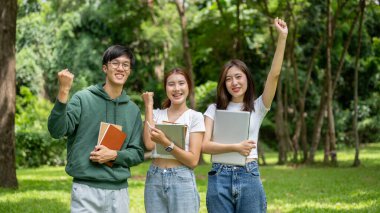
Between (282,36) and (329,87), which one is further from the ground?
(282,36)

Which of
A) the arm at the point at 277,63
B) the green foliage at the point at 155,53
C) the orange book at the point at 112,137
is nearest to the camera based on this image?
the orange book at the point at 112,137

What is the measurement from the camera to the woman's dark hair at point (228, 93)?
3824mm

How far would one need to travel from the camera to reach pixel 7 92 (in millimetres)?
10016

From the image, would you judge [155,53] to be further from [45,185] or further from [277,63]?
[277,63]

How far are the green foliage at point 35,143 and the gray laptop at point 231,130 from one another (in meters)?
15.6

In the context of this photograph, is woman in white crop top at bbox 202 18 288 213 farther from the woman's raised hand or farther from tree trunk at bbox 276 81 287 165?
tree trunk at bbox 276 81 287 165

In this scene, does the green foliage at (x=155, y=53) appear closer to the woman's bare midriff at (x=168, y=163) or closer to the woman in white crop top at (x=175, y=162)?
the woman in white crop top at (x=175, y=162)

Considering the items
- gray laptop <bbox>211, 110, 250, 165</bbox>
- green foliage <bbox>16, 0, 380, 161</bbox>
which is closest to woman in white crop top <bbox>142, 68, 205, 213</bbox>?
gray laptop <bbox>211, 110, 250, 165</bbox>

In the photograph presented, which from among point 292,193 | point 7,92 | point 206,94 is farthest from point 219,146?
point 206,94

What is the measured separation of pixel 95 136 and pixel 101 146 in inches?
4.4

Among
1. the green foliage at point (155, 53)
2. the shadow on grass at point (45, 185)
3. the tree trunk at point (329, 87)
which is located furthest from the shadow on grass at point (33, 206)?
the green foliage at point (155, 53)

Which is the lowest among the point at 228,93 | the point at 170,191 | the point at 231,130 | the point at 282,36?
the point at 170,191

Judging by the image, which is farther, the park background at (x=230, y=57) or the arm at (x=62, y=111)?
the park background at (x=230, y=57)

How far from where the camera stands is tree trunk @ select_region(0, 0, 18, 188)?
9.84 metres
